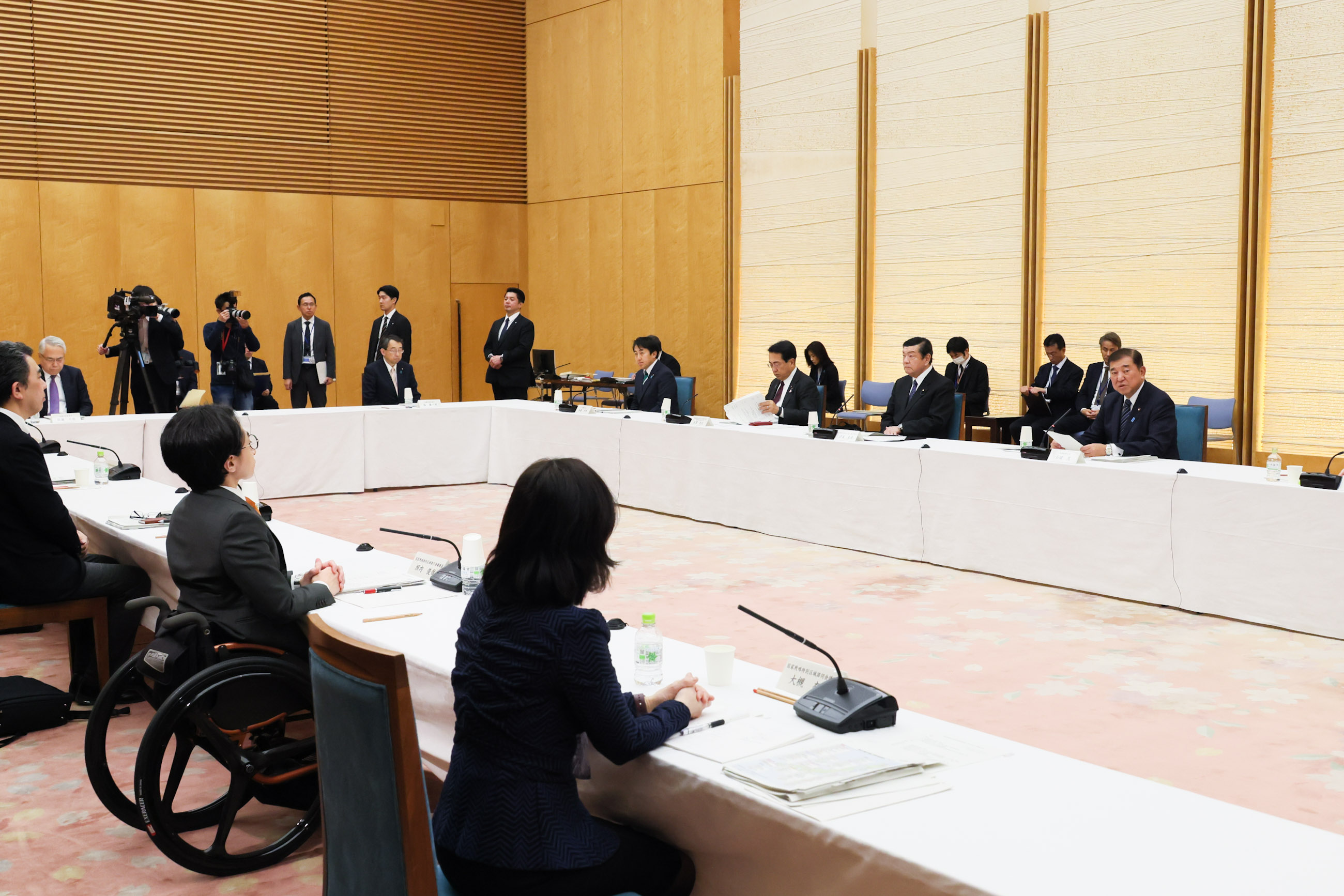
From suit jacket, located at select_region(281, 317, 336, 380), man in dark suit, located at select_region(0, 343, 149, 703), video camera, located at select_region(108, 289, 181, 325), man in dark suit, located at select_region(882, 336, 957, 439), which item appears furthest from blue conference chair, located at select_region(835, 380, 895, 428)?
man in dark suit, located at select_region(0, 343, 149, 703)

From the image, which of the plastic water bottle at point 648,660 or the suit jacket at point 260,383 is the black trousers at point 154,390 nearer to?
the suit jacket at point 260,383

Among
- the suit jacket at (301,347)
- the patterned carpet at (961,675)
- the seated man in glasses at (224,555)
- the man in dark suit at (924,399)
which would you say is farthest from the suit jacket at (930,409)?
the suit jacket at (301,347)

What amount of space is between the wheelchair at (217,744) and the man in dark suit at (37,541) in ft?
2.86

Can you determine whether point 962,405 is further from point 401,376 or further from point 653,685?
point 653,685

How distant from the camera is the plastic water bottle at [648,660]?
2.50m

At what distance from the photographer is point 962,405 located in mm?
7598

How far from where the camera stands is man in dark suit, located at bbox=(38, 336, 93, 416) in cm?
798

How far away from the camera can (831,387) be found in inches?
416

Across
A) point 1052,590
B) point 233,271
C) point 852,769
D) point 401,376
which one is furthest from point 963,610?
point 233,271

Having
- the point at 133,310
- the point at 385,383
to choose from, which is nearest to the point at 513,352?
the point at 385,383

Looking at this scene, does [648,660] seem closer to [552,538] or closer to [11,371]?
[552,538]

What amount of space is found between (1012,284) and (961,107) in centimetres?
160

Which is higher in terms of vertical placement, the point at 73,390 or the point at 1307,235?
the point at 1307,235

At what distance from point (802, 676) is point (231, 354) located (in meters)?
9.24
